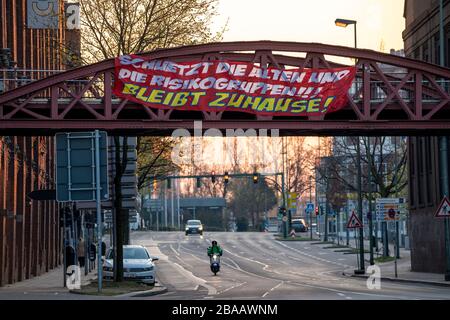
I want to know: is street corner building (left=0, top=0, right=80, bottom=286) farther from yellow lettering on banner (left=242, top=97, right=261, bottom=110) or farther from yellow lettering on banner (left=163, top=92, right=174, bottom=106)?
yellow lettering on banner (left=242, top=97, right=261, bottom=110)

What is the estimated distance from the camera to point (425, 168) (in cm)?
5381

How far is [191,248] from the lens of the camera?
287 ft

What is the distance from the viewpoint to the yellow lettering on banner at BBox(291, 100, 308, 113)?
40219 millimetres

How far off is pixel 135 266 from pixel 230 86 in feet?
24.0

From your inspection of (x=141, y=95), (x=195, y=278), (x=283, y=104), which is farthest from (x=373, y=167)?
(x=141, y=95)

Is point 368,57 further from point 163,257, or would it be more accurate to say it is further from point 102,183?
point 163,257

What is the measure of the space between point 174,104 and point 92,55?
21.0ft

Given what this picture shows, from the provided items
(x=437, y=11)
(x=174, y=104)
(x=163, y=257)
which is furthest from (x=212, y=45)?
(x=163, y=257)

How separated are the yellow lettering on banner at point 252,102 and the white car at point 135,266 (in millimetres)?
6534

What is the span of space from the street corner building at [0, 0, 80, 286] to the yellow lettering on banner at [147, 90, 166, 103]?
3698mm

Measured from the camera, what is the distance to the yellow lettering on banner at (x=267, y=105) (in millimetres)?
39844

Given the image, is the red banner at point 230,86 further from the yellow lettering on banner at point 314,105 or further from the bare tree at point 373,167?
the bare tree at point 373,167

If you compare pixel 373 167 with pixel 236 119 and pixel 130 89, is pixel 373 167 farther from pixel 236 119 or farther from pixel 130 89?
pixel 130 89

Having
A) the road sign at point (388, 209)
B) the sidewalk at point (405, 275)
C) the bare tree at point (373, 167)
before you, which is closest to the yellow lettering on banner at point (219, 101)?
the sidewalk at point (405, 275)
